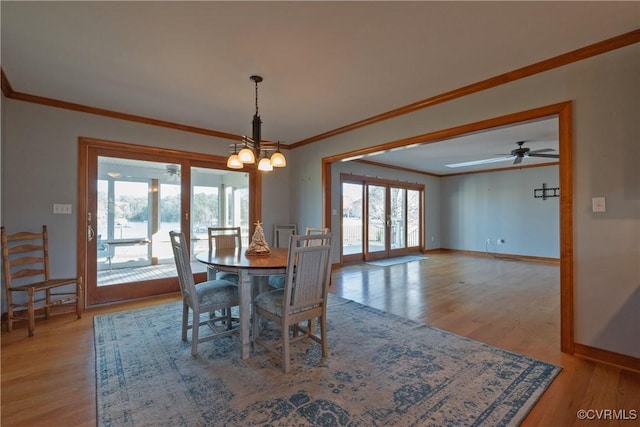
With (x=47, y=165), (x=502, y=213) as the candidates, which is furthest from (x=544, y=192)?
(x=47, y=165)

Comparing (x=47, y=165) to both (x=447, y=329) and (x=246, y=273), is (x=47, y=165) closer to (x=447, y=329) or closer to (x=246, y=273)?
(x=246, y=273)

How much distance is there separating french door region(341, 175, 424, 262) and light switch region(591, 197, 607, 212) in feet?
15.0

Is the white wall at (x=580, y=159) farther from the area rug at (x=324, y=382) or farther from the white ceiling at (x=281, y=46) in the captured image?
the area rug at (x=324, y=382)

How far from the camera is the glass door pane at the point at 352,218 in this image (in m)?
6.64

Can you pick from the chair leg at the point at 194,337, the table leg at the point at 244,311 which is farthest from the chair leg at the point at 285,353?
the chair leg at the point at 194,337

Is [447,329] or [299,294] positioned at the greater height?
[299,294]

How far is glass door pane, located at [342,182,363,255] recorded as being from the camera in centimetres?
664

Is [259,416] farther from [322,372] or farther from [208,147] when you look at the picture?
[208,147]

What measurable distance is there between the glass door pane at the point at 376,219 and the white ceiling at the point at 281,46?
12.8ft

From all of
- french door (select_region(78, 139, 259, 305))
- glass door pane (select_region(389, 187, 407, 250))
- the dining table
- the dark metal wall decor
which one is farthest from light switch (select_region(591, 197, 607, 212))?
the dark metal wall decor

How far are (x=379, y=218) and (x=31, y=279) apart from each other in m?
6.28

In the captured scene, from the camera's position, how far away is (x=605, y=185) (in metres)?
2.24

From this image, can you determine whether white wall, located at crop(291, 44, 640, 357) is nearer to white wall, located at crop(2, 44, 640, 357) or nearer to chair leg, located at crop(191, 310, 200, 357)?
white wall, located at crop(2, 44, 640, 357)

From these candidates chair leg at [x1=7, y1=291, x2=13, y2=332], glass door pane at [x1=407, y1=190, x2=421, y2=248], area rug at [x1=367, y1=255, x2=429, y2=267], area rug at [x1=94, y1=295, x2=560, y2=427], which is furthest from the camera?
glass door pane at [x1=407, y1=190, x2=421, y2=248]
